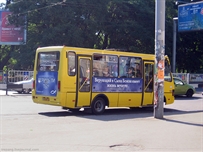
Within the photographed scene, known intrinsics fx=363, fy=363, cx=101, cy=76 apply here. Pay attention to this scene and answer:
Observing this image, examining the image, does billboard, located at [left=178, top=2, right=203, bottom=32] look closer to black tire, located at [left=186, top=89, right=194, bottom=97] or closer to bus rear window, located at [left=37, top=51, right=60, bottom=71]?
black tire, located at [left=186, top=89, right=194, bottom=97]

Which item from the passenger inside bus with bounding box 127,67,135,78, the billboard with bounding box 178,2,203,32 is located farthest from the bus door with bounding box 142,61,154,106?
the billboard with bounding box 178,2,203,32

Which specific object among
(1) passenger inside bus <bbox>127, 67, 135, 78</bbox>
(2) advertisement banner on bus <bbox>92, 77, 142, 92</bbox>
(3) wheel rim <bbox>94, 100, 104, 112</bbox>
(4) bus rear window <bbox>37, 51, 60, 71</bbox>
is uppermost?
(4) bus rear window <bbox>37, 51, 60, 71</bbox>

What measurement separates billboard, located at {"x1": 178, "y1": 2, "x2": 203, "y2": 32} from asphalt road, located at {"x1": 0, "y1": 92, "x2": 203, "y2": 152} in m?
17.6

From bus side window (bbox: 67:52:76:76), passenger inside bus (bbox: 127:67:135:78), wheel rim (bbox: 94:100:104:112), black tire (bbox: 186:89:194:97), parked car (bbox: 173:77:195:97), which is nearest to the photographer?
bus side window (bbox: 67:52:76:76)

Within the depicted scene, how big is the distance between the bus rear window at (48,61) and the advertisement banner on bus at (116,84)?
1.77 m

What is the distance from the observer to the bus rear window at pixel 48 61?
14.6m

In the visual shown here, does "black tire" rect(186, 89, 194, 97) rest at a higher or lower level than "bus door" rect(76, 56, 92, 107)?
lower

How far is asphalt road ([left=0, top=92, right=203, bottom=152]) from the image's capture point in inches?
354

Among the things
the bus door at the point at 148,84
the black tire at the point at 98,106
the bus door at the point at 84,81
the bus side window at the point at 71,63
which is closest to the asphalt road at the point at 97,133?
the black tire at the point at 98,106

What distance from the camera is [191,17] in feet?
103

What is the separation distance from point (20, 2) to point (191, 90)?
21.0 m

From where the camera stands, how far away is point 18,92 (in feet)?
93.9

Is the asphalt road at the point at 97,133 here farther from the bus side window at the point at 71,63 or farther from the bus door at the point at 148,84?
the bus door at the point at 148,84

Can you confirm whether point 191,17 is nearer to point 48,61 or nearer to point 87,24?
point 87,24
